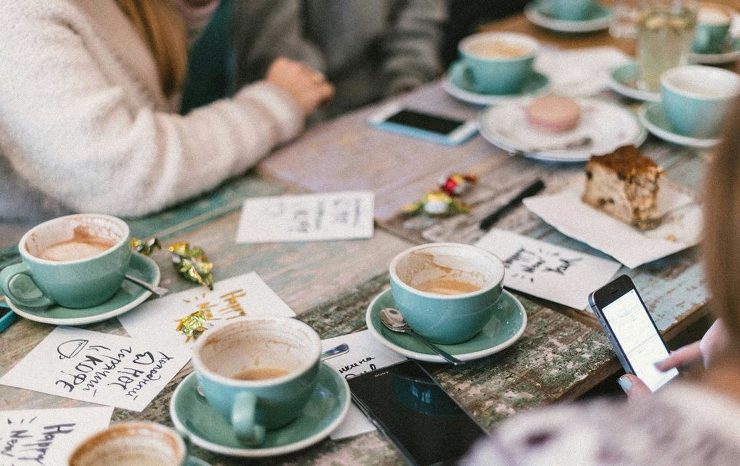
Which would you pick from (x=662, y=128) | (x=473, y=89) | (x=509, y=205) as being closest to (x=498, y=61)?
(x=473, y=89)

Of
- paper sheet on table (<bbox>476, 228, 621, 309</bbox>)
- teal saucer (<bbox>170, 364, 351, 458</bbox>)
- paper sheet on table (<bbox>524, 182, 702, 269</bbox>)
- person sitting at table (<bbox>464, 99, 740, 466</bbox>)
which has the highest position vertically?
person sitting at table (<bbox>464, 99, 740, 466</bbox>)

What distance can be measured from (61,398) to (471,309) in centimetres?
48

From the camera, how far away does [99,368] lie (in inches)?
36.5

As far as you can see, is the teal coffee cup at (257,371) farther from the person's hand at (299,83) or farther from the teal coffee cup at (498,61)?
the teal coffee cup at (498,61)

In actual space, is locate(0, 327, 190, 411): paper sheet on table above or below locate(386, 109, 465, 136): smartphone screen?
below

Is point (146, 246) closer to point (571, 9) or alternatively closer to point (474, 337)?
point (474, 337)

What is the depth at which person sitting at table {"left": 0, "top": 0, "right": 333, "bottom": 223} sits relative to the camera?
118 cm

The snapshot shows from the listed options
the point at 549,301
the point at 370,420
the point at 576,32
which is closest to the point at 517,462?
the point at 370,420

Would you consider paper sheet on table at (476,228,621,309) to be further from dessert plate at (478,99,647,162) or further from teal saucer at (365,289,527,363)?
dessert plate at (478,99,647,162)

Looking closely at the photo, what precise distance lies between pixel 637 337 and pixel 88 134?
0.86 metres

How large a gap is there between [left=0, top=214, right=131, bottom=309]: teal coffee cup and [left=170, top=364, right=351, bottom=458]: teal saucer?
228 mm

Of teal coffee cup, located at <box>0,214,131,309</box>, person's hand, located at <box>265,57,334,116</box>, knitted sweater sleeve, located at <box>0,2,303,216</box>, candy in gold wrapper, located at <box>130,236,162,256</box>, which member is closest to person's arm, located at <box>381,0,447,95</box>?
person's hand, located at <box>265,57,334,116</box>

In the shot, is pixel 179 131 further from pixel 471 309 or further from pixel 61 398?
pixel 471 309

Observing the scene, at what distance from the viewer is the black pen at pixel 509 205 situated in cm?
124
